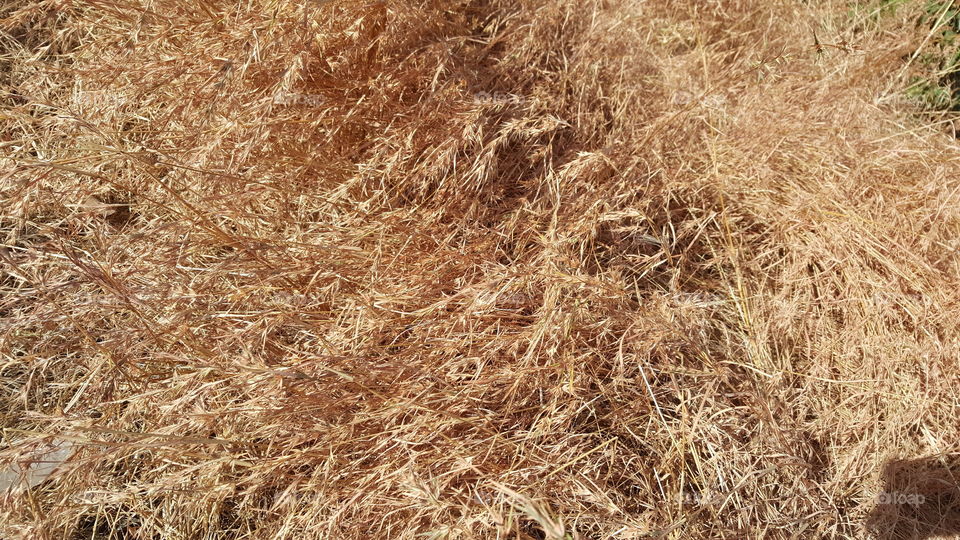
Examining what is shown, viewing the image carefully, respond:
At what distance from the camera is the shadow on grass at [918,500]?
162 centimetres

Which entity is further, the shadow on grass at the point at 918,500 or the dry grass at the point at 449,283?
the shadow on grass at the point at 918,500

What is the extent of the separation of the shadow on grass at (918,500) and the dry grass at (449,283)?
0.03ft

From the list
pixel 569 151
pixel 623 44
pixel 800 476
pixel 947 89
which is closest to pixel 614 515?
pixel 800 476

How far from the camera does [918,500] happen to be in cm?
163

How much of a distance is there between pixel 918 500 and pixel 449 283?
137cm

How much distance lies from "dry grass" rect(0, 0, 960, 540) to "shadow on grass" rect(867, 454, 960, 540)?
1 centimetres

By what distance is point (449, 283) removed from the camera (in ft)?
5.54

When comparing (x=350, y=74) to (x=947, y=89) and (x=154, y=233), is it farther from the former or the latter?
(x=947, y=89)

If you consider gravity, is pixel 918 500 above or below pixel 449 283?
below

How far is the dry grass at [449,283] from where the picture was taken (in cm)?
145

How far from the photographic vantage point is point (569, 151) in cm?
193

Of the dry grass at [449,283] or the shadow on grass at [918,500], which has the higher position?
the dry grass at [449,283]

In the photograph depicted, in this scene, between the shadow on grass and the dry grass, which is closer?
the dry grass

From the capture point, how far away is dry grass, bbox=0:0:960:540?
1.45 m
